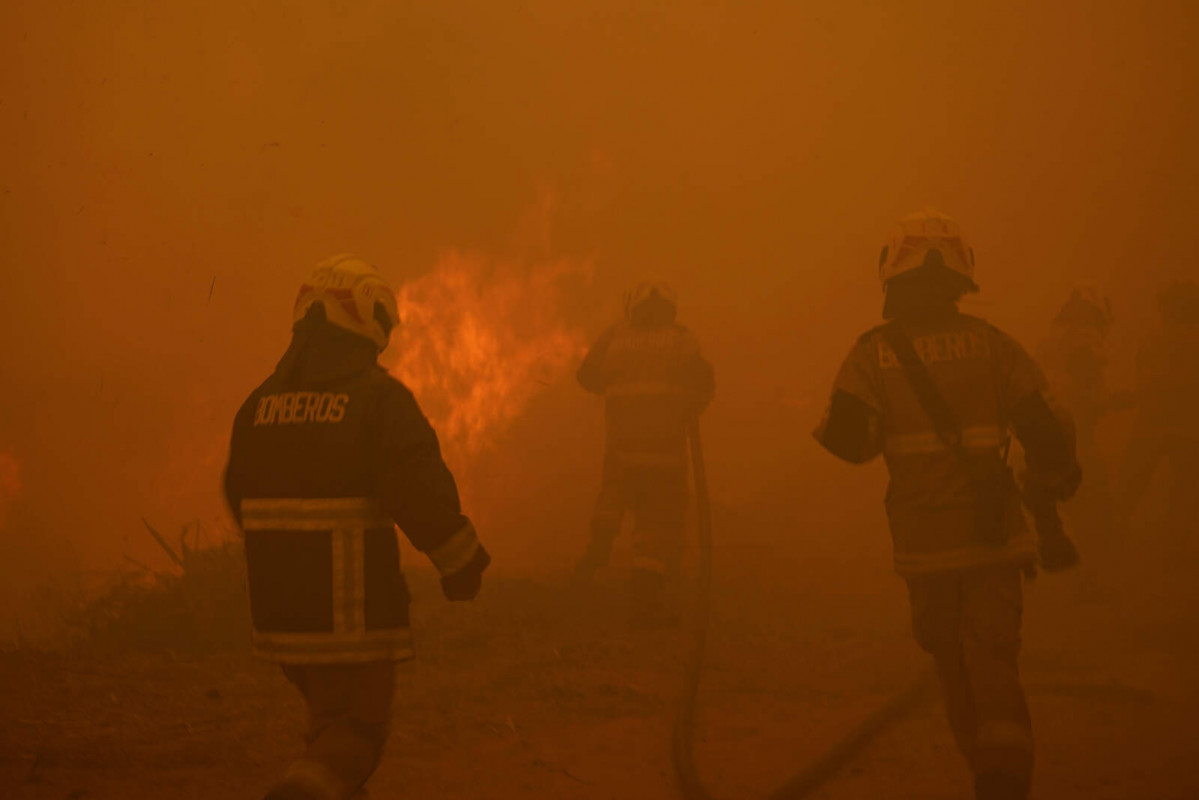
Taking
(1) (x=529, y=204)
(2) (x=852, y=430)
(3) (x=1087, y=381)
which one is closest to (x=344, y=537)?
(2) (x=852, y=430)

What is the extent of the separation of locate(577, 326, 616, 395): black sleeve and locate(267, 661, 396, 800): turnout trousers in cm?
446

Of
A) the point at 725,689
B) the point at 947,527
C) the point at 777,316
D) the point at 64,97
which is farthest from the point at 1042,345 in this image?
the point at 64,97

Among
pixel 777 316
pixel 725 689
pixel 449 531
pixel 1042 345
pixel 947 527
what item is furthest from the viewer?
pixel 777 316

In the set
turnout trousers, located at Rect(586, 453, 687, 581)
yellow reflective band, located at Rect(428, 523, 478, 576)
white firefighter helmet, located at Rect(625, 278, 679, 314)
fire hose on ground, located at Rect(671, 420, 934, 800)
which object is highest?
white firefighter helmet, located at Rect(625, 278, 679, 314)

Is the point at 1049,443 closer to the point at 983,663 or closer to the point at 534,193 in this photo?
the point at 983,663

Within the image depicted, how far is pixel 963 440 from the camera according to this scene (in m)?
2.95

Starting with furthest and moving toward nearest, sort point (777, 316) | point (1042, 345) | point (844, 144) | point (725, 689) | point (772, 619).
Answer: point (844, 144), point (777, 316), point (1042, 345), point (772, 619), point (725, 689)

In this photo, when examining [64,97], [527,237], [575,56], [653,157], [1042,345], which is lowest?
[1042,345]

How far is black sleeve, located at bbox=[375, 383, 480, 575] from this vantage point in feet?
8.20

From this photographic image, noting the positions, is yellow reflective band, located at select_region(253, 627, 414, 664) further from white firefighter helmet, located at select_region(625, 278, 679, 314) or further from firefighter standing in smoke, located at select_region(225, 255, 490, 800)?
white firefighter helmet, located at select_region(625, 278, 679, 314)

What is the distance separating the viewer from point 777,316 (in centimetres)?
1902

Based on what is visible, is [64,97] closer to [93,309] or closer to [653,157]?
[93,309]

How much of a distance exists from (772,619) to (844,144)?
18.6 metres

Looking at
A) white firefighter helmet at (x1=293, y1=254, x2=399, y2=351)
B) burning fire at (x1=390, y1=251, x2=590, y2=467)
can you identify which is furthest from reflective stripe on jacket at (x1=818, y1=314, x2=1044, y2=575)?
burning fire at (x1=390, y1=251, x2=590, y2=467)
